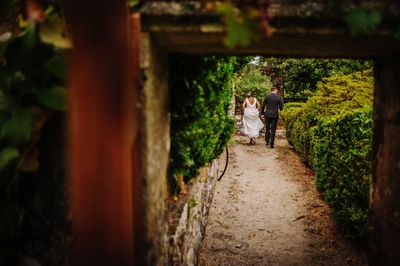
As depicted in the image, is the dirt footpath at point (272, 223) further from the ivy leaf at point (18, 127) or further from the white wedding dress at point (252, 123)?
the ivy leaf at point (18, 127)

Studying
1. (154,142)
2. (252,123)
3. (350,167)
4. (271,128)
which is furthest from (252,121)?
(154,142)

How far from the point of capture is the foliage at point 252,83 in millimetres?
21266

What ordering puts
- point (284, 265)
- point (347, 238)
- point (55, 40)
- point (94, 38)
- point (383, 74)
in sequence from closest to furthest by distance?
point (94, 38), point (55, 40), point (383, 74), point (284, 265), point (347, 238)

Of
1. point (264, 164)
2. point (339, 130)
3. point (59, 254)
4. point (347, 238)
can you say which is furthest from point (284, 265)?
point (264, 164)

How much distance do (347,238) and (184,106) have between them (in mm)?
4400

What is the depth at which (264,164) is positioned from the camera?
10859mm

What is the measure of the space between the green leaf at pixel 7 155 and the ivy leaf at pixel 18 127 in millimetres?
50

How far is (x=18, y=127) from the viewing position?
5.61ft

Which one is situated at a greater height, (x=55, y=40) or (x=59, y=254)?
(x=55, y=40)

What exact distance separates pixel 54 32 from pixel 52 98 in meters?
0.33

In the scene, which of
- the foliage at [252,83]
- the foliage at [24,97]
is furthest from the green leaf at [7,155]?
the foliage at [252,83]

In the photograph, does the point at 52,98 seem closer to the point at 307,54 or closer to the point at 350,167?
the point at 307,54

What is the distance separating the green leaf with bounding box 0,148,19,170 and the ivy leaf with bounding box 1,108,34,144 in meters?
0.05

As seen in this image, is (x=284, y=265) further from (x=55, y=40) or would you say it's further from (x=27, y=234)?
(x=55, y=40)
